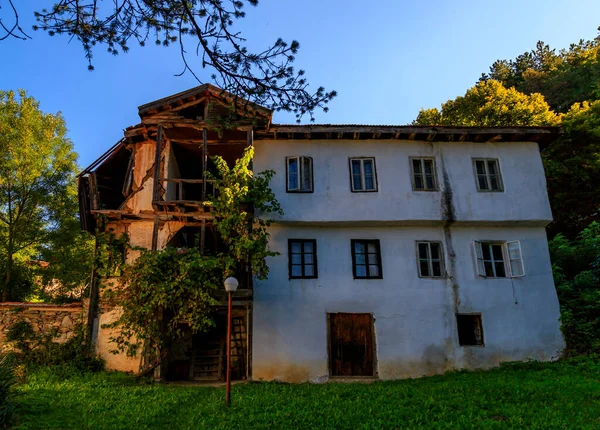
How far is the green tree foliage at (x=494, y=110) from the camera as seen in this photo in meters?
23.1

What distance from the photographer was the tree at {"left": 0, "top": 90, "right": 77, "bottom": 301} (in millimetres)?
18328

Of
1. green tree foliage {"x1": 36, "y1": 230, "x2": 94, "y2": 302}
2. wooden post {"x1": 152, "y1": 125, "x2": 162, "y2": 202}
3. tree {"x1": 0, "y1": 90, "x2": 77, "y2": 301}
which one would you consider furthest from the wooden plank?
tree {"x1": 0, "y1": 90, "x2": 77, "y2": 301}

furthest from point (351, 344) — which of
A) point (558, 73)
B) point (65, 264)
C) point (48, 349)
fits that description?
point (558, 73)

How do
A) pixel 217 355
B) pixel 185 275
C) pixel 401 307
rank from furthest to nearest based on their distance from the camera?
pixel 217 355
pixel 401 307
pixel 185 275

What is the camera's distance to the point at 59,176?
63.5ft

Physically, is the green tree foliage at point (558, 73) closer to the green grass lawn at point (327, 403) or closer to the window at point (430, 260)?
the window at point (430, 260)

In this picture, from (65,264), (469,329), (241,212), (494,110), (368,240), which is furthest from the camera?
(494,110)

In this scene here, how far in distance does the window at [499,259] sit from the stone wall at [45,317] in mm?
13535

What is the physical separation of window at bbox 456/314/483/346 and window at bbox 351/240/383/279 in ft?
9.95

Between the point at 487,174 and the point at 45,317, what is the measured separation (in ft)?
52.7

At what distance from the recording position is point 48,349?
13.1 metres

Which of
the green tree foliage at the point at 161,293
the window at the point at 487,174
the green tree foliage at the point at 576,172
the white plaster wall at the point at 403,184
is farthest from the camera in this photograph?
the green tree foliage at the point at 576,172

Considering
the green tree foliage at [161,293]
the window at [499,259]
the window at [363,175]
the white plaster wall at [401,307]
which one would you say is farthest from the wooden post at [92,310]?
the window at [499,259]

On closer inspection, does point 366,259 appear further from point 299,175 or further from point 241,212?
point 241,212
